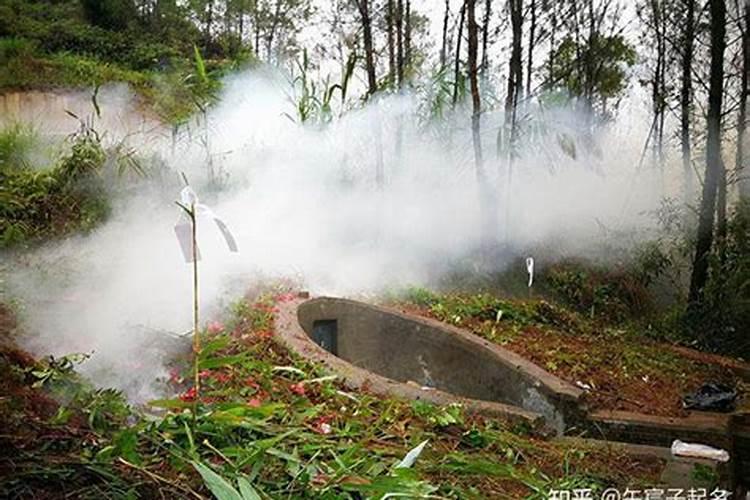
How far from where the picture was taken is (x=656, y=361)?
610 cm

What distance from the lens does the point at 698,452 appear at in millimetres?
3734

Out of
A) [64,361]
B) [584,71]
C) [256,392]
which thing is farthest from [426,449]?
[584,71]

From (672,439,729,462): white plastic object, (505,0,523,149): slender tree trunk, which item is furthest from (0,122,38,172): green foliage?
(672,439,729,462): white plastic object

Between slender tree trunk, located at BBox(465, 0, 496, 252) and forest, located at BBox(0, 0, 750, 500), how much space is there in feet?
0.17

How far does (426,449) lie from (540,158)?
28.8 feet

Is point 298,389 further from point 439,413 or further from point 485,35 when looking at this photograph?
point 485,35

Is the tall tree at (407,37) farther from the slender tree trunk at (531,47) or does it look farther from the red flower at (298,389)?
the red flower at (298,389)

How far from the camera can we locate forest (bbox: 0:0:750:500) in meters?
2.28

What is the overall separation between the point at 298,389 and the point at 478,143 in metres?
5.71

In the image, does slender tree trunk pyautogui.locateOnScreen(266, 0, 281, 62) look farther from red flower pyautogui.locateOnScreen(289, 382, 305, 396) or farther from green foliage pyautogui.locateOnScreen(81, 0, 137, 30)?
red flower pyautogui.locateOnScreen(289, 382, 305, 396)

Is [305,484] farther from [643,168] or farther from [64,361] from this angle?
[643,168]

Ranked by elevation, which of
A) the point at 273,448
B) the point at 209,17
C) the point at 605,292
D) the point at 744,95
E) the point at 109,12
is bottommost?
the point at 605,292

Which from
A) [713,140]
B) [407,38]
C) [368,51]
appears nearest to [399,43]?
[407,38]

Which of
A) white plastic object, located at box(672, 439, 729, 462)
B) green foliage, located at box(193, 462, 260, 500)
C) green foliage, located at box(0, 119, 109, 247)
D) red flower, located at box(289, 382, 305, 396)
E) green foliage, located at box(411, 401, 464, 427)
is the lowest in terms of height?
white plastic object, located at box(672, 439, 729, 462)
